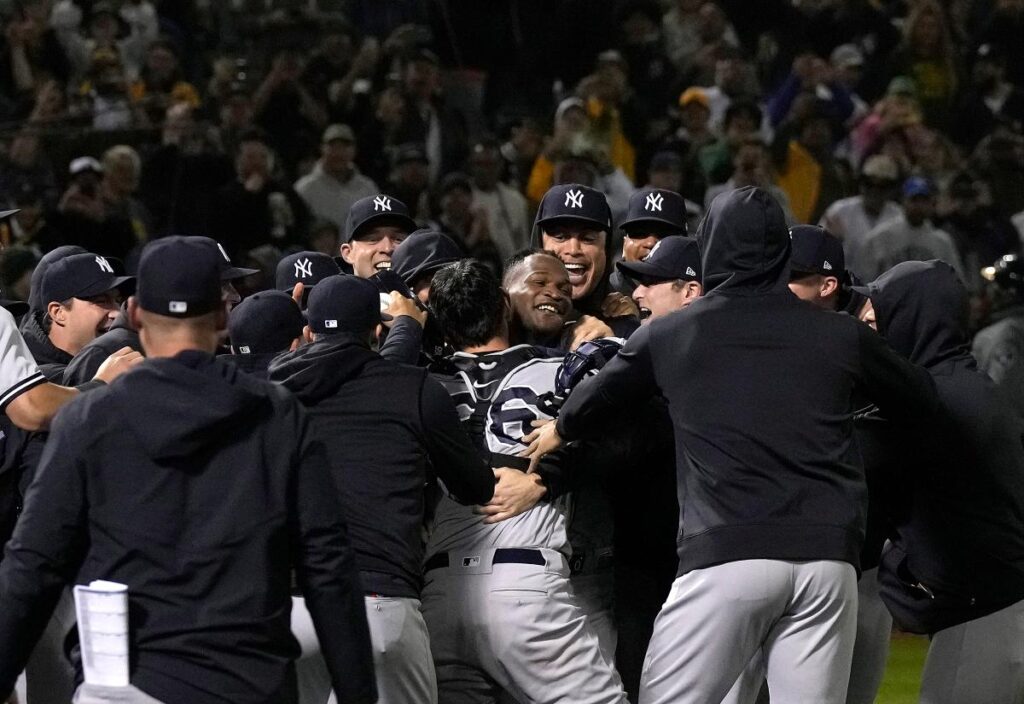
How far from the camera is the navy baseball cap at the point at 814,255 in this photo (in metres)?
5.58

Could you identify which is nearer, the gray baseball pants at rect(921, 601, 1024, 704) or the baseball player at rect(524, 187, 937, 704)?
the baseball player at rect(524, 187, 937, 704)

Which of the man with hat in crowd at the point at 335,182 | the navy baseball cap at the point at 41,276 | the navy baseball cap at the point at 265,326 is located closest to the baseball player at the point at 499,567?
the navy baseball cap at the point at 265,326

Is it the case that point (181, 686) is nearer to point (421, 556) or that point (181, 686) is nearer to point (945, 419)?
point (421, 556)

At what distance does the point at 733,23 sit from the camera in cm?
1565

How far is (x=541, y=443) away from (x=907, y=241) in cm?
801

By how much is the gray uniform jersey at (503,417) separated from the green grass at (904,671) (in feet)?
9.90

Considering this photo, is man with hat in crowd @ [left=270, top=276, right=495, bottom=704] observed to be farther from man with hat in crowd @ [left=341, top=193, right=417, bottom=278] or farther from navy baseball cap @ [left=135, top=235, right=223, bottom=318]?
man with hat in crowd @ [left=341, top=193, right=417, bottom=278]

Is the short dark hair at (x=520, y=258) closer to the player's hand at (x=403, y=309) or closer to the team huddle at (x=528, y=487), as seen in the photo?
the team huddle at (x=528, y=487)

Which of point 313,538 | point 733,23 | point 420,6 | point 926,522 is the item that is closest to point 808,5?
point 733,23

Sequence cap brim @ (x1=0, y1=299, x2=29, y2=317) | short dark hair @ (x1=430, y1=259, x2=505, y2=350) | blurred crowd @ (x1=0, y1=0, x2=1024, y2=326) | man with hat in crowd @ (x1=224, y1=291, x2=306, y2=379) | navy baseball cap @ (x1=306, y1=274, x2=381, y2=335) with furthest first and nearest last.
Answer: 1. blurred crowd @ (x1=0, y1=0, x2=1024, y2=326)
2. cap brim @ (x1=0, y1=299, x2=29, y2=317)
3. man with hat in crowd @ (x1=224, y1=291, x2=306, y2=379)
4. short dark hair @ (x1=430, y1=259, x2=505, y2=350)
5. navy baseball cap @ (x1=306, y1=274, x2=381, y2=335)

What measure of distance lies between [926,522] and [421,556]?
155 centimetres

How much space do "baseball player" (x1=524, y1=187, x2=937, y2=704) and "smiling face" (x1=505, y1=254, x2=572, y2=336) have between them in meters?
0.90

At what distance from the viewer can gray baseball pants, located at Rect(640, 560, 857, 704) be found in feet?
14.5

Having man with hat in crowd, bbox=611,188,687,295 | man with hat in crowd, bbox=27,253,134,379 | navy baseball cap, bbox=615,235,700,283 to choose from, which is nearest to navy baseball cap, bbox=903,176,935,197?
man with hat in crowd, bbox=611,188,687,295
